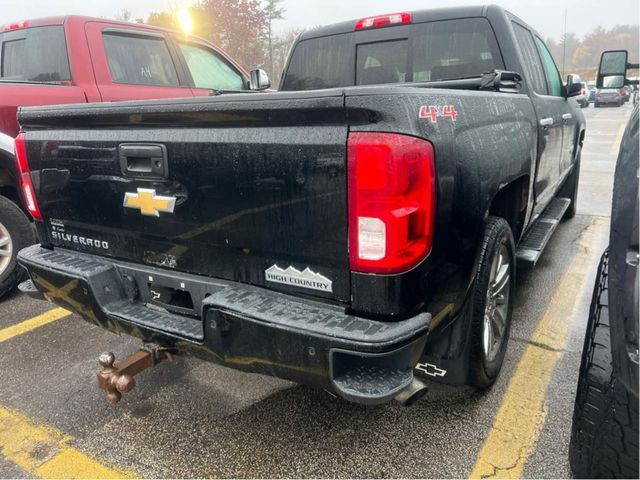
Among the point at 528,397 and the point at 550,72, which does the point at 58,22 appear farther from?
the point at 528,397

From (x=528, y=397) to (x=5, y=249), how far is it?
385 centimetres

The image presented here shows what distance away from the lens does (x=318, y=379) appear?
176 cm

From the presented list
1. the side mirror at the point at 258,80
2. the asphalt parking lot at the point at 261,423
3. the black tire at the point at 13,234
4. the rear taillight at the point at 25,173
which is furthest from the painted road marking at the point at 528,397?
the black tire at the point at 13,234

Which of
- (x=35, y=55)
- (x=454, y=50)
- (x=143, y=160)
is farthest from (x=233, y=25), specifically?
(x=143, y=160)

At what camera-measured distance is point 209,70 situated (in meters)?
5.59

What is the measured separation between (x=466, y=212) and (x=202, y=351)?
1.16m

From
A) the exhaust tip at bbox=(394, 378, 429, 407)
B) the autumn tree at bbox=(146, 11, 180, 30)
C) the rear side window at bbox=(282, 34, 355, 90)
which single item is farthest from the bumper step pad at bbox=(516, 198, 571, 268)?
the autumn tree at bbox=(146, 11, 180, 30)

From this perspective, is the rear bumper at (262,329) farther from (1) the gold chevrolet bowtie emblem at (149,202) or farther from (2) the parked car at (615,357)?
(2) the parked car at (615,357)

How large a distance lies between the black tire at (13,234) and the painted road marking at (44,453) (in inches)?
67.9

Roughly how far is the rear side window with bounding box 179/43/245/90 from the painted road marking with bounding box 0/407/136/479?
12.7 ft

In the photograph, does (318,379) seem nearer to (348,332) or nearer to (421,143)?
(348,332)

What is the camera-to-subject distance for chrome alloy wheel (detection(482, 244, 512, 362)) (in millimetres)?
2392

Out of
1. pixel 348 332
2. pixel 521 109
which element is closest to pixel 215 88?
pixel 521 109

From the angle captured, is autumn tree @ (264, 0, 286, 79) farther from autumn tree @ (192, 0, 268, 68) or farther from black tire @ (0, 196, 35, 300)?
black tire @ (0, 196, 35, 300)
